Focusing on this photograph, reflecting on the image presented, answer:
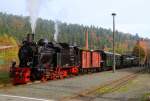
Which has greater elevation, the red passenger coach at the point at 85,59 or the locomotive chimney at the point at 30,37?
the locomotive chimney at the point at 30,37

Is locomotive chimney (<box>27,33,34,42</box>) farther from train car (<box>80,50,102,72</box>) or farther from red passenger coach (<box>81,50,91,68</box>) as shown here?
red passenger coach (<box>81,50,91,68</box>)

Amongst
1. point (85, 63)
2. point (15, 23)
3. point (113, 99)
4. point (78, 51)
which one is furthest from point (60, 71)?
point (15, 23)

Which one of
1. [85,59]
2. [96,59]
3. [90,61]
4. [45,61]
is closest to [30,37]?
[45,61]

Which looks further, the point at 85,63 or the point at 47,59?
the point at 85,63

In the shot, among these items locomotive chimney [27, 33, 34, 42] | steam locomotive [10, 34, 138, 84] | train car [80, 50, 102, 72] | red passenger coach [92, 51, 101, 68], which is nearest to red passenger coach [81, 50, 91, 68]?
train car [80, 50, 102, 72]

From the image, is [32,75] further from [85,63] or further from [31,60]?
[85,63]

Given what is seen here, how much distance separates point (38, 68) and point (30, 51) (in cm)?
144

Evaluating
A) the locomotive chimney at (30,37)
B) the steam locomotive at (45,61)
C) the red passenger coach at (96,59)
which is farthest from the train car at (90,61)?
the locomotive chimney at (30,37)

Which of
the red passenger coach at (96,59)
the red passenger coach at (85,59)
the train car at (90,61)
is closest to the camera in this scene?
the red passenger coach at (85,59)

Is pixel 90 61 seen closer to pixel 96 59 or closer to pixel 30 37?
pixel 96 59

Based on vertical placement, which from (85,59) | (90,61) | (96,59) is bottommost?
(90,61)

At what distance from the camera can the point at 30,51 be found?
87.8 ft

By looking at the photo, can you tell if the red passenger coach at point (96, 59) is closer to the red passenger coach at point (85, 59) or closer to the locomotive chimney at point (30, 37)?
the red passenger coach at point (85, 59)

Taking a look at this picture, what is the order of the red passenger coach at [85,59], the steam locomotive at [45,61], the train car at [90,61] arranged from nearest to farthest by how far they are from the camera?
the steam locomotive at [45,61]
the red passenger coach at [85,59]
the train car at [90,61]
